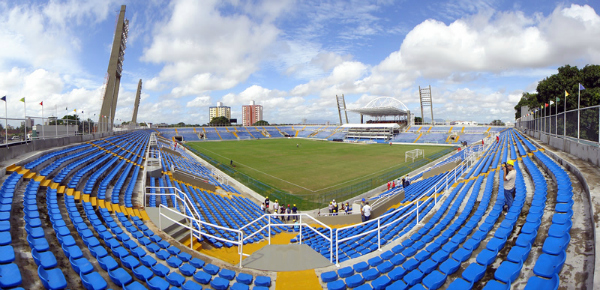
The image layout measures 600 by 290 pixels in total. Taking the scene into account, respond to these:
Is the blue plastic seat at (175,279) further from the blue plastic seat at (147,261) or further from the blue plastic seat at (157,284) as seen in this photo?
the blue plastic seat at (147,261)

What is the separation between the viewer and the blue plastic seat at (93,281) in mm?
3838

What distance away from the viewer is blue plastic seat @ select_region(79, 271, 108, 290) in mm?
3838

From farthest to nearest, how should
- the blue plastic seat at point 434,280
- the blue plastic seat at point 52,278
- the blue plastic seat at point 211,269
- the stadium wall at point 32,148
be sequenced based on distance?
the stadium wall at point 32,148
the blue plastic seat at point 211,269
the blue plastic seat at point 434,280
the blue plastic seat at point 52,278

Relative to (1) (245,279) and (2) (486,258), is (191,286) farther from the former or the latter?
(2) (486,258)

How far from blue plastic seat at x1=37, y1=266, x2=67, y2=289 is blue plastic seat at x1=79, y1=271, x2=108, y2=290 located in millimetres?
221

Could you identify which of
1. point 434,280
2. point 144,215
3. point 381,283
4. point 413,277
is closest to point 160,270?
point 381,283

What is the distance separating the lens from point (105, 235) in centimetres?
579

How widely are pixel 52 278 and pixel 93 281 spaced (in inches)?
20.3

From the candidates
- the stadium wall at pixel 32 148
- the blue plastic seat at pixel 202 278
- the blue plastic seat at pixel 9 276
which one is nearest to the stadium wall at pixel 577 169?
the blue plastic seat at pixel 202 278

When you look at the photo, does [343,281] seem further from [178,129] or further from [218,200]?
→ [178,129]

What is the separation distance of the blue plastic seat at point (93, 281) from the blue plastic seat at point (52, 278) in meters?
0.22

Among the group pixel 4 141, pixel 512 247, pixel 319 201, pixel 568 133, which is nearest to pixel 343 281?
pixel 512 247

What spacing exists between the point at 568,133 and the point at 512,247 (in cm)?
955

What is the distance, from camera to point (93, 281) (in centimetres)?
399
